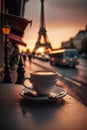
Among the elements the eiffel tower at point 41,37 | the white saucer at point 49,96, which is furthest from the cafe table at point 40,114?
the eiffel tower at point 41,37

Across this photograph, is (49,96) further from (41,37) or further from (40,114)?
(41,37)

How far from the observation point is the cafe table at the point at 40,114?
196 cm

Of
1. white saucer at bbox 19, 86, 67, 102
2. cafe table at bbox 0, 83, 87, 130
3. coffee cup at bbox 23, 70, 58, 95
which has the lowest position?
cafe table at bbox 0, 83, 87, 130

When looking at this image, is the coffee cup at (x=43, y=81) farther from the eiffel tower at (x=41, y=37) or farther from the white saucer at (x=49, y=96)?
the eiffel tower at (x=41, y=37)

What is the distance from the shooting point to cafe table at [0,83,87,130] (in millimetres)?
1965

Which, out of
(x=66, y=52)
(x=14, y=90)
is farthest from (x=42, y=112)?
(x=66, y=52)

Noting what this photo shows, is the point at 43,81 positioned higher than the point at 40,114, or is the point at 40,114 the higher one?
the point at 43,81

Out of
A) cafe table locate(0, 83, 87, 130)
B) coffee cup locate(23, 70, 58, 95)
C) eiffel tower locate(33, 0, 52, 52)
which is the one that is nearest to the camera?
cafe table locate(0, 83, 87, 130)

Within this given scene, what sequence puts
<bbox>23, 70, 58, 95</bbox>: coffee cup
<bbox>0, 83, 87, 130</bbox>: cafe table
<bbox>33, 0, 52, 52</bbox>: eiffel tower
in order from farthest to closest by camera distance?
<bbox>33, 0, 52, 52</bbox>: eiffel tower, <bbox>23, 70, 58, 95</bbox>: coffee cup, <bbox>0, 83, 87, 130</bbox>: cafe table

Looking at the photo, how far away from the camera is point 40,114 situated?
2234 millimetres

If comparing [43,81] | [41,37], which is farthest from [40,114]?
[41,37]

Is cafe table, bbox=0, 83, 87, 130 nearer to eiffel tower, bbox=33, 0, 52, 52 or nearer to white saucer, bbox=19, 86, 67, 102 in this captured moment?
white saucer, bbox=19, 86, 67, 102

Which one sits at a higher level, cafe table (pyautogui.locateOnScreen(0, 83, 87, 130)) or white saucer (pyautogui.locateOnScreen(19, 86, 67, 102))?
white saucer (pyautogui.locateOnScreen(19, 86, 67, 102))

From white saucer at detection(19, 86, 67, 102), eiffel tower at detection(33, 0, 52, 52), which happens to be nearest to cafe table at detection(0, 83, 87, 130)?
white saucer at detection(19, 86, 67, 102)
